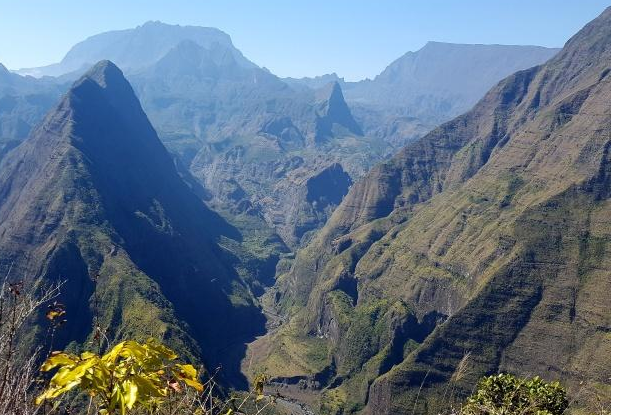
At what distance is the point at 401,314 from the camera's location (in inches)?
6978

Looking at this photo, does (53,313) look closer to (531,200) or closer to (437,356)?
(437,356)

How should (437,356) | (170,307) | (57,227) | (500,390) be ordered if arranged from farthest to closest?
(57,227)
(170,307)
(437,356)
(500,390)

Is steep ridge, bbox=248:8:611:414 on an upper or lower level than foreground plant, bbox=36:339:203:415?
lower

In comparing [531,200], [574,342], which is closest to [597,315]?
[574,342]

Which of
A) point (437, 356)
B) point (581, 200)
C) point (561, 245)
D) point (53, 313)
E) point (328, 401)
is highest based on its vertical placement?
point (53, 313)

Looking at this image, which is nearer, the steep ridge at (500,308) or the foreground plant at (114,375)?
the foreground plant at (114,375)

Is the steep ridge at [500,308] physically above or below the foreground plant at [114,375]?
below

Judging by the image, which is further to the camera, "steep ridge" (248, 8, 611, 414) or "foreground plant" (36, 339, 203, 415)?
"steep ridge" (248, 8, 611, 414)

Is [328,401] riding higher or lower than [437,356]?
lower

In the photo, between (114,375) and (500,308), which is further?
(500,308)

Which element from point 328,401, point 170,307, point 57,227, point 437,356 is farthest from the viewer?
point 57,227

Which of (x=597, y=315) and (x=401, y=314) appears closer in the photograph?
(x=597, y=315)

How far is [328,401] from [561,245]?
9210cm

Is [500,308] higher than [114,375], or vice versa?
[114,375]
